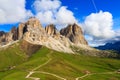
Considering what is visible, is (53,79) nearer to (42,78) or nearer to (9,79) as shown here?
(42,78)

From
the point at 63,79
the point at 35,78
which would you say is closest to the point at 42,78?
the point at 35,78

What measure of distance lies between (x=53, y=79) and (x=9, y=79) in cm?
2936

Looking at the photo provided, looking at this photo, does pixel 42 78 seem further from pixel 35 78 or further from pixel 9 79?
pixel 9 79

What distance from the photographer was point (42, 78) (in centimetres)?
16850

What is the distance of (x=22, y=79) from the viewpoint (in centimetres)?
16038

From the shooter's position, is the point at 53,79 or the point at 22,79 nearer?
the point at 22,79

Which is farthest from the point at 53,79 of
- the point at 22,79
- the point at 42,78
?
the point at 22,79

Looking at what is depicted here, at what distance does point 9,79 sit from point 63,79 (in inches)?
1529

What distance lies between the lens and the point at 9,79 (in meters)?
162

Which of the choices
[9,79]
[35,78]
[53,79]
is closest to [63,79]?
[53,79]

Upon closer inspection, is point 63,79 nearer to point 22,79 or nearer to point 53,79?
point 53,79

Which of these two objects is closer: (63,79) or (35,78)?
(35,78)

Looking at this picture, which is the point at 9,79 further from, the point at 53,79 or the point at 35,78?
the point at 53,79

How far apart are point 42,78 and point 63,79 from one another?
18811 millimetres
